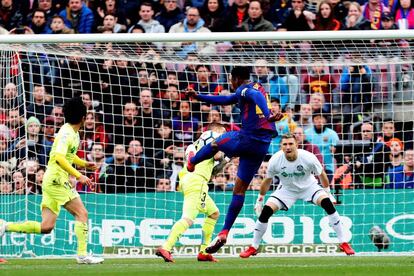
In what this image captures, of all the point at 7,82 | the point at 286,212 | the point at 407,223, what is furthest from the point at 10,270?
the point at 407,223

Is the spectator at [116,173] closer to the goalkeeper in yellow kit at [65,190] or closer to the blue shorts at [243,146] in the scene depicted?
the goalkeeper in yellow kit at [65,190]

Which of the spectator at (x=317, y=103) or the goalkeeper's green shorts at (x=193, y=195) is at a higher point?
the spectator at (x=317, y=103)

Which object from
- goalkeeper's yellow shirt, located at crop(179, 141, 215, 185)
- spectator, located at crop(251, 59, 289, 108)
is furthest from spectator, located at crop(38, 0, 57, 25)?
goalkeeper's yellow shirt, located at crop(179, 141, 215, 185)

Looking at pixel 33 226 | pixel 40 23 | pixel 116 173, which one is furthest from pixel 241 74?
pixel 40 23

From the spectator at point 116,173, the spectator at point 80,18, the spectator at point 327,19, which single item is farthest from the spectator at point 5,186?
the spectator at point 327,19

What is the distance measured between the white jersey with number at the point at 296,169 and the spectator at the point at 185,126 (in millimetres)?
2805

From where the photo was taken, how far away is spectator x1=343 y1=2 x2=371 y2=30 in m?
22.2

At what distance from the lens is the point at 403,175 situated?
19031 millimetres

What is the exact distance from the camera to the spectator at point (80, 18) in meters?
23.5

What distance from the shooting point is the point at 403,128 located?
19.5 m

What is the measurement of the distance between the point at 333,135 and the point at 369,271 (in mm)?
6375

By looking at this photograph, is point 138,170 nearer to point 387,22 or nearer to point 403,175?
point 403,175

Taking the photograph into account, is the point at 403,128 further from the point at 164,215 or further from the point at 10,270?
the point at 10,270

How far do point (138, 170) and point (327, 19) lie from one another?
552 cm
